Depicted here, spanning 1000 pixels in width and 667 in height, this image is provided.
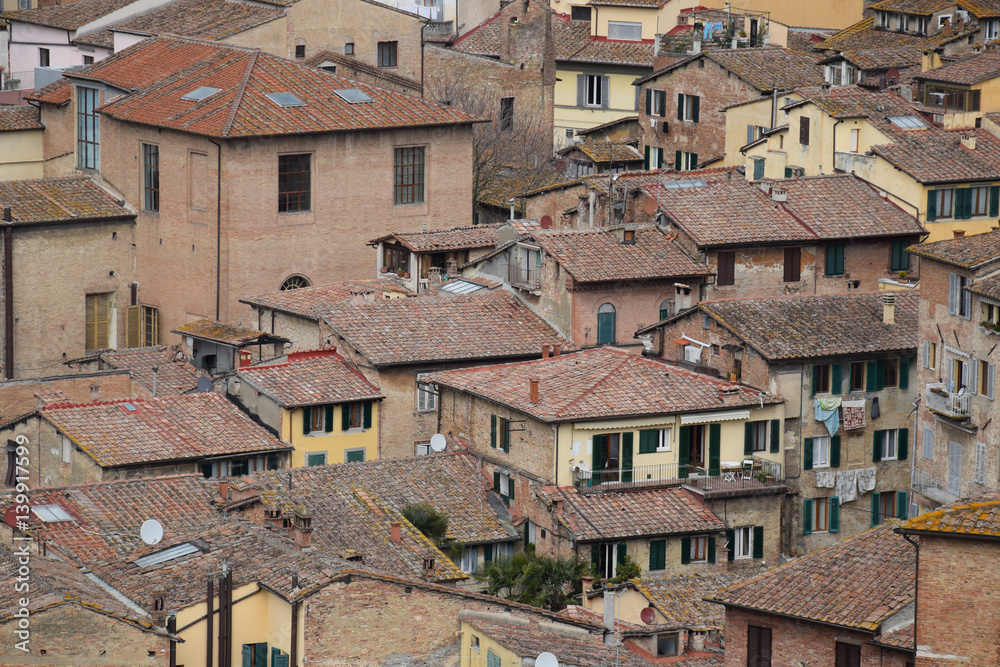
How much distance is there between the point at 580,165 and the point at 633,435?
29.0 m

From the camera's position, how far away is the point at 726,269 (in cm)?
5903

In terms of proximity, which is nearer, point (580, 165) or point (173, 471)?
point (173, 471)

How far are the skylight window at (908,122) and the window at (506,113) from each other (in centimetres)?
2041

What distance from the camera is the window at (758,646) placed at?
39.0m

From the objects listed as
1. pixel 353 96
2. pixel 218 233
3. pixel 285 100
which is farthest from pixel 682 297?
pixel 285 100

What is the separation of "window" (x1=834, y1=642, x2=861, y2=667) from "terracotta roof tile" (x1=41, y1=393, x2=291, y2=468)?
59.9 ft

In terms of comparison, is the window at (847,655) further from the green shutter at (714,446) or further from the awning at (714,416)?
the green shutter at (714,446)

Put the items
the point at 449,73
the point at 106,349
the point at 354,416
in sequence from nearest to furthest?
1. the point at 354,416
2. the point at 106,349
3. the point at 449,73

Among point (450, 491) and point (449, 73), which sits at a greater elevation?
point (449, 73)

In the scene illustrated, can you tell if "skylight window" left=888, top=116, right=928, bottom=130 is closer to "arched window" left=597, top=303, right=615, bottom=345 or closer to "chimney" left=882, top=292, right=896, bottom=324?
"chimney" left=882, top=292, right=896, bottom=324

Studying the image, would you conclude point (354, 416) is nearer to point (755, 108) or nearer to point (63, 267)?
point (63, 267)

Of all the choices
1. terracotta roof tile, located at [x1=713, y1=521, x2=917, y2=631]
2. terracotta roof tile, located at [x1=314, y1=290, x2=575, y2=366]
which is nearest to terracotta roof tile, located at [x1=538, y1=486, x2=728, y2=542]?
terracotta roof tile, located at [x1=314, y1=290, x2=575, y2=366]

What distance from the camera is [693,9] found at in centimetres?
9206

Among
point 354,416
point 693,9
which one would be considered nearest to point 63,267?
point 354,416
